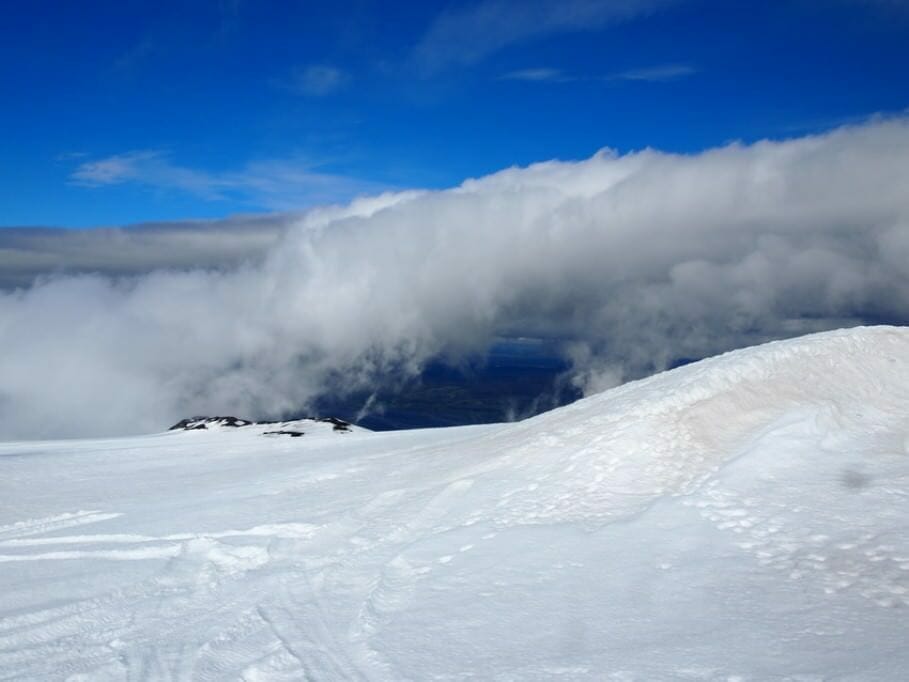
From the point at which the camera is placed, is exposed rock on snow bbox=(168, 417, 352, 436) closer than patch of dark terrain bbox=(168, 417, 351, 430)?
Yes

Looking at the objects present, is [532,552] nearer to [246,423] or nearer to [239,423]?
[246,423]

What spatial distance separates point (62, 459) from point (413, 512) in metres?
19.3

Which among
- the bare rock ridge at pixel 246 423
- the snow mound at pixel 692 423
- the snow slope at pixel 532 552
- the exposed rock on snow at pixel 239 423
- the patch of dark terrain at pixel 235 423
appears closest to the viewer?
the snow slope at pixel 532 552

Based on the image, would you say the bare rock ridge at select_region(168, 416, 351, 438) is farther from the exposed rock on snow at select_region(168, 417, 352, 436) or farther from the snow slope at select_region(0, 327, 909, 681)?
the snow slope at select_region(0, 327, 909, 681)

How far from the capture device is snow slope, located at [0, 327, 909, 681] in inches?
329

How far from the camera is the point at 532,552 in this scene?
12016 millimetres

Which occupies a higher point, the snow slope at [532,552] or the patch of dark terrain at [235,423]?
the patch of dark terrain at [235,423]

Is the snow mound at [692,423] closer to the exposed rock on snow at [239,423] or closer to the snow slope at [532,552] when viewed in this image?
the snow slope at [532,552]

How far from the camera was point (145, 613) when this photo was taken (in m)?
10.3

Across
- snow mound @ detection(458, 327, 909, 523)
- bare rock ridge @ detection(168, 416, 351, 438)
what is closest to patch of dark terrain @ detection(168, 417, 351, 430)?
bare rock ridge @ detection(168, 416, 351, 438)

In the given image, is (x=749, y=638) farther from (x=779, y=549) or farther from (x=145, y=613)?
(x=145, y=613)

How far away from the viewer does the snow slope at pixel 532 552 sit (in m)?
8.36

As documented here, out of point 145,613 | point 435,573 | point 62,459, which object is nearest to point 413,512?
point 435,573

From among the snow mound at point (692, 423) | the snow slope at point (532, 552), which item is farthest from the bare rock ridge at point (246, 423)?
the snow mound at point (692, 423)
